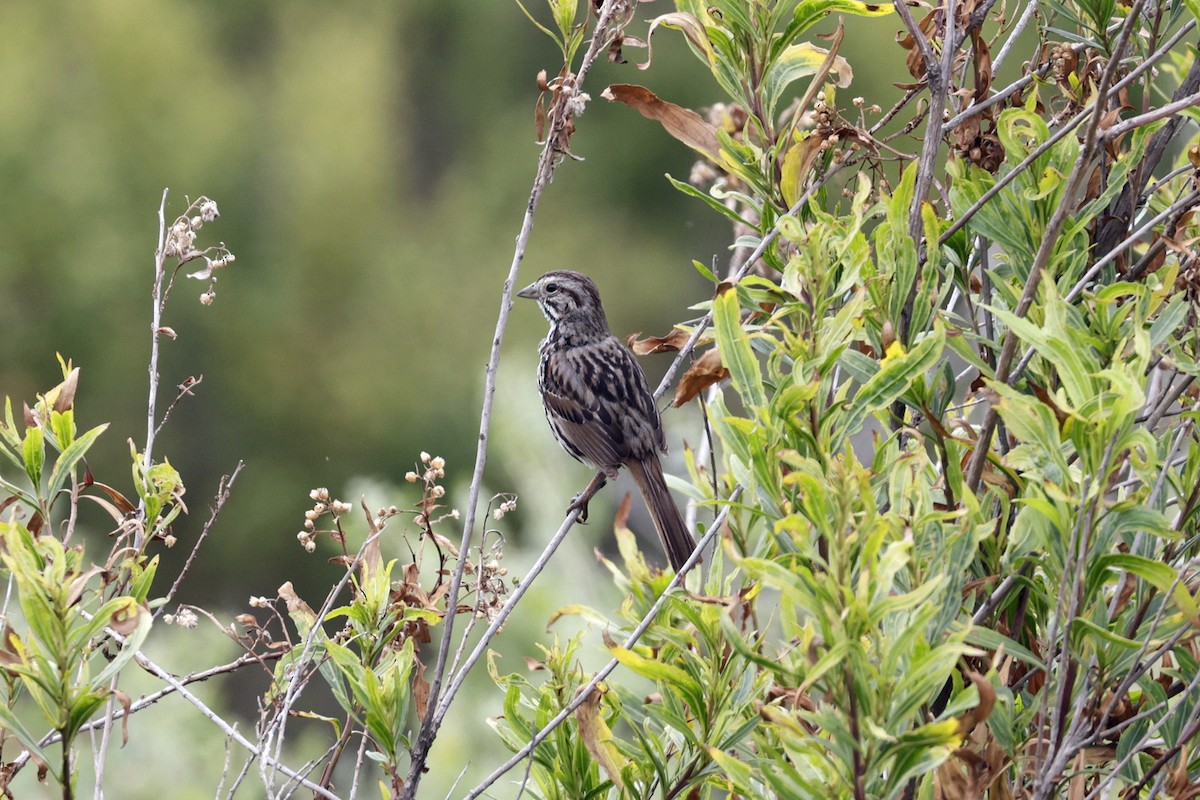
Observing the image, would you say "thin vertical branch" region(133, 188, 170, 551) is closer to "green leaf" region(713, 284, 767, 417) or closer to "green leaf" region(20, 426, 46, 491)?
"green leaf" region(20, 426, 46, 491)

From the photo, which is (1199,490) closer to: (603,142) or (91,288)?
(91,288)

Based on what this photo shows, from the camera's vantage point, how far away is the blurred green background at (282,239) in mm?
23344

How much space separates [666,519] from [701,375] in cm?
194

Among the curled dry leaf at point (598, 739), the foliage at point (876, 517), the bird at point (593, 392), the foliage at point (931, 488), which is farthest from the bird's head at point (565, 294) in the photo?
the curled dry leaf at point (598, 739)

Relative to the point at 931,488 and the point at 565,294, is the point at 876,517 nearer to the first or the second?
the point at 931,488

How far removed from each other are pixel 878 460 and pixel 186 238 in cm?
143

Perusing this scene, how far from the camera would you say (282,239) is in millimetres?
25625

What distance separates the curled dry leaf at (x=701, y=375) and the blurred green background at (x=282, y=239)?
59.4 ft

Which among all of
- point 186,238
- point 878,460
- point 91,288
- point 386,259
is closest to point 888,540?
point 878,460

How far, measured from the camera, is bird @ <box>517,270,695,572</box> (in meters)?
4.33

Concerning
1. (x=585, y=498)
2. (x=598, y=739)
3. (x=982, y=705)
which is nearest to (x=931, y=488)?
(x=982, y=705)

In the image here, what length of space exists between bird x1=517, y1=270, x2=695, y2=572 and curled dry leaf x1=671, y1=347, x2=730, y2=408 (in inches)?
78.4

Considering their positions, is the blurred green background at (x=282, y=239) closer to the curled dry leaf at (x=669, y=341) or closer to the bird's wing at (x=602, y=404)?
the bird's wing at (x=602, y=404)

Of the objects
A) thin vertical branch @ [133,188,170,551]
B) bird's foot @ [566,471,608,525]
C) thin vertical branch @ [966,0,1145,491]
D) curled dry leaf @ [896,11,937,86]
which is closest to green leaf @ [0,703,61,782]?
thin vertical branch @ [133,188,170,551]
